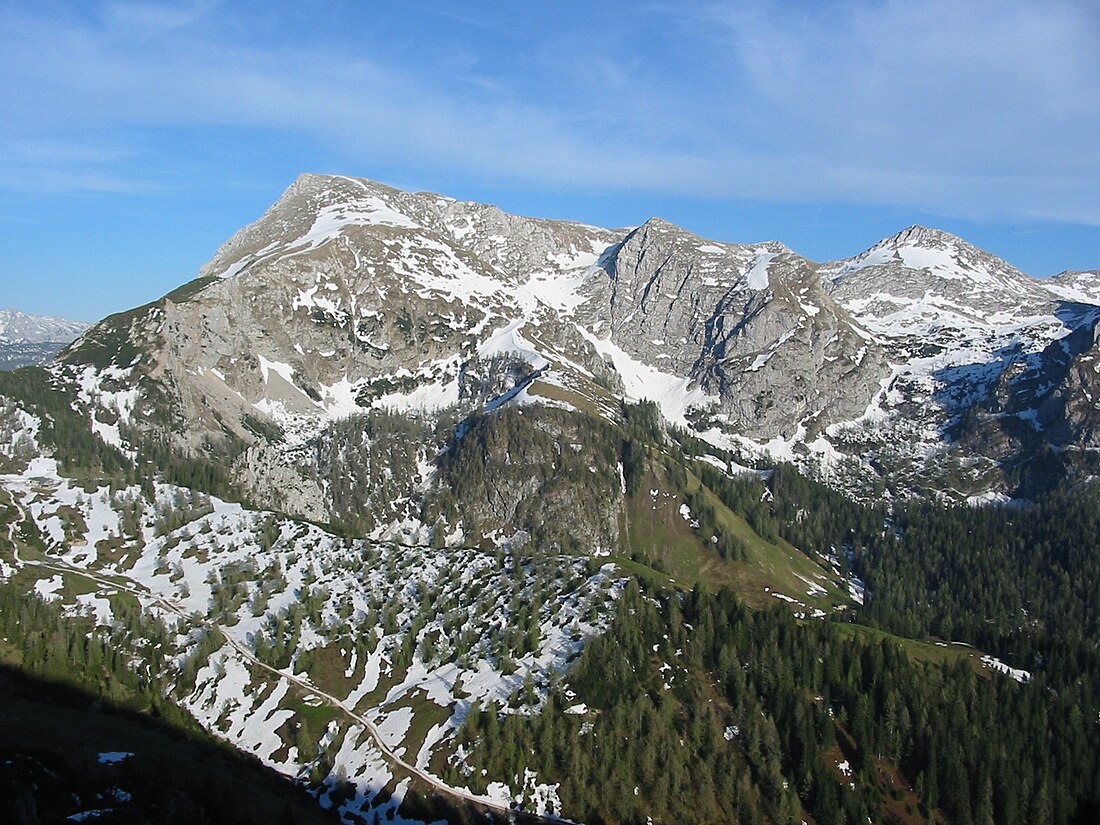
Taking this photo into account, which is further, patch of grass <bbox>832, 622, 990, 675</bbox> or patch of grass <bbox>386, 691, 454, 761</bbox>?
patch of grass <bbox>832, 622, 990, 675</bbox>

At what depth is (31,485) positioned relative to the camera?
193 metres

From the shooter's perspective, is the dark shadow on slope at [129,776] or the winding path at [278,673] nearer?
the dark shadow on slope at [129,776]

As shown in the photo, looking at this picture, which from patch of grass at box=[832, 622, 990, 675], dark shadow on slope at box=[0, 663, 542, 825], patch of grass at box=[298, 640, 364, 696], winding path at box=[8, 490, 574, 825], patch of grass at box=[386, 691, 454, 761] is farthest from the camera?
patch of grass at box=[832, 622, 990, 675]

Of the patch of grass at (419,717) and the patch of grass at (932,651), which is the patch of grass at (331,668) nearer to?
the patch of grass at (419,717)

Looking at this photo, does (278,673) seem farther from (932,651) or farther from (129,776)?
(932,651)

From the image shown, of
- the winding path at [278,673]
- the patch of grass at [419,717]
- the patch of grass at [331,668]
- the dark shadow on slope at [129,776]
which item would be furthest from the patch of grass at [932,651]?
the patch of grass at [331,668]

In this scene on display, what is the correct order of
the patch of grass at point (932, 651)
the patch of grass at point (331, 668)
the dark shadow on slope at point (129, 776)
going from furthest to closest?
the patch of grass at point (932, 651) → the patch of grass at point (331, 668) → the dark shadow on slope at point (129, 776)

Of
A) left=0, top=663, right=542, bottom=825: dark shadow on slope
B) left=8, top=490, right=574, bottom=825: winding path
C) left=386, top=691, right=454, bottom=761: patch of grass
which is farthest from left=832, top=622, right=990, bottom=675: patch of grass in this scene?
left=0, top=663, right=542, bottom=825: dark shadow on slope

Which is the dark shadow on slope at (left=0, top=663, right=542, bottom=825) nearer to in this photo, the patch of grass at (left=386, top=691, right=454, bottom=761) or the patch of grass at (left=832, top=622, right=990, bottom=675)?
the patch of grass at (left=386, top=691, right=454, bottom=761)

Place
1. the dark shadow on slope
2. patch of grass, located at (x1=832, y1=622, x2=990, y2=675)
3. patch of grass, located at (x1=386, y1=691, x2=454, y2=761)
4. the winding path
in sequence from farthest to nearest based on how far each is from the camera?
patch of grass, located at (x1=832, y1=622, x2=990, y2=675) < patch of grass, located at (x1=386, y1=691, x2=454, y2=761) < the winding path < the dark shadow on slope

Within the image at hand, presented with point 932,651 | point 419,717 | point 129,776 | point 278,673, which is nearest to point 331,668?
point 278,673

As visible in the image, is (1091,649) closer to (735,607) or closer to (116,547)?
(735,607)

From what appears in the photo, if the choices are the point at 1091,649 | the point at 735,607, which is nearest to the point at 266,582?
the point at 735,607

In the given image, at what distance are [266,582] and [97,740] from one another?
59.9 metres
